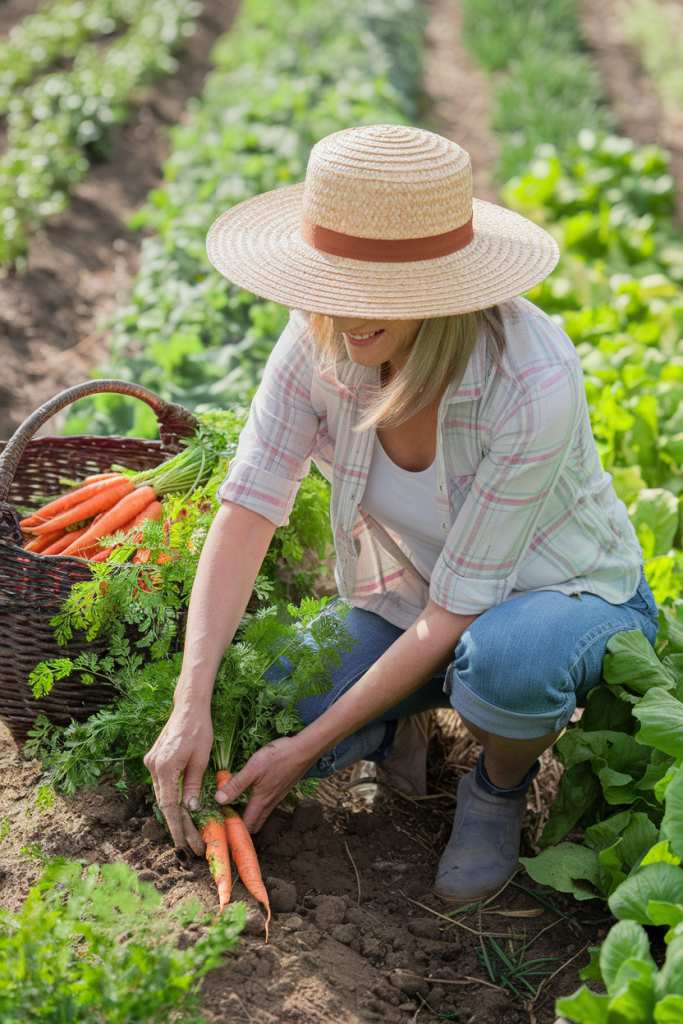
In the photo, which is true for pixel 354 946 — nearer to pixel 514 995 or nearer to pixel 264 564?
pixel 514 995

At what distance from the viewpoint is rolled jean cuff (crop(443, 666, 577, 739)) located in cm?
191

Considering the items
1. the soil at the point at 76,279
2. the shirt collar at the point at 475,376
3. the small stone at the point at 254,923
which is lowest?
the soil at the point at 76,279

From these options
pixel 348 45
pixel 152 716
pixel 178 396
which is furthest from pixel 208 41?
pixel 152 716

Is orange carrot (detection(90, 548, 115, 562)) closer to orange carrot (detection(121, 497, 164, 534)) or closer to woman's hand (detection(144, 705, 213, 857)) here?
orange carrot (detection(121, 497, 164, 534))

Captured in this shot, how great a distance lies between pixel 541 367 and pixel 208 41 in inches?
364

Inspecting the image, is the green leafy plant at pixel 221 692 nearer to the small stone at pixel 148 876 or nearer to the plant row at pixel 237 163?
the small stone at pixel 148 876

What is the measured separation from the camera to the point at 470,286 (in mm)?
1684

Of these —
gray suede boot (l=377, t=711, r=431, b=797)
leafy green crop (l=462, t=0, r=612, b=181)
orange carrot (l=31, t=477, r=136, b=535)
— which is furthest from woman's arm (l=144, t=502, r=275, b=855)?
leafy green crop (l=462, t=0, r=612, b=181)

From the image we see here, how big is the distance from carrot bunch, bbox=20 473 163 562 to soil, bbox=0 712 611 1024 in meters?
0.51

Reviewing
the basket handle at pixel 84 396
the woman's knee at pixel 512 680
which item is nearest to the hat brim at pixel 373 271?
the basket handle at pixel 84 396

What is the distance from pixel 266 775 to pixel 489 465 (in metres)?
0.78

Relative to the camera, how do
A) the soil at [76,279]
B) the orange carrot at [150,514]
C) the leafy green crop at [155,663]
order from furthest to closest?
the soil at [76,279] → the orange carrot at [150,514] → the leafy green crop at [155,663]

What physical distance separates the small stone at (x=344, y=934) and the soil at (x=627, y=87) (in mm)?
5557

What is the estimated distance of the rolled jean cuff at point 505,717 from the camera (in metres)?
1.91
